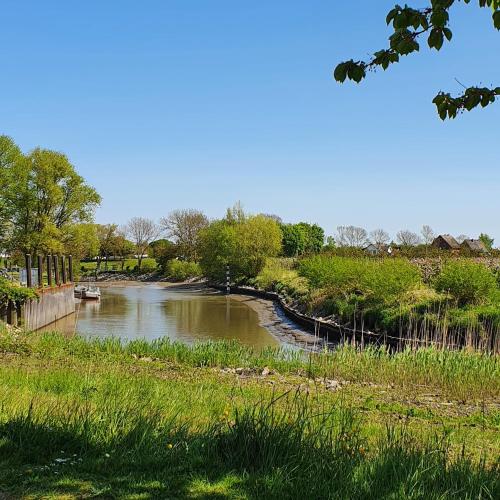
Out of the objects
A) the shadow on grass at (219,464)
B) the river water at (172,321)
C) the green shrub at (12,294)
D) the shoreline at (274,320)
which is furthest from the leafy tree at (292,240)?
the shadow on grass at (219,464)

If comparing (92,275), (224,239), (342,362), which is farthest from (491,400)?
(92,275)

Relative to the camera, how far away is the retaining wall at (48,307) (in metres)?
26.4

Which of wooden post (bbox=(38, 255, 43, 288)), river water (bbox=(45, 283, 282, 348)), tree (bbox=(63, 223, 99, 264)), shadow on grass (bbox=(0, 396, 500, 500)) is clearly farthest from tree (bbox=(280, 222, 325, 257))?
shadow on grass (bbox=(0, 396, 500, 500))

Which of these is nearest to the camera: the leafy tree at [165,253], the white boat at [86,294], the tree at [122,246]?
the white boat at [86,294]

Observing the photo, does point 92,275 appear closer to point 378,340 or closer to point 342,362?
point 378,340

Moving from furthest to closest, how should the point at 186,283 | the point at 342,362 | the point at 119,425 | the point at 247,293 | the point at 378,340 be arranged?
the point at 186,283 → the point at 247,293 → the point at 378,340 → the point at 342,362 → the point at 119,425

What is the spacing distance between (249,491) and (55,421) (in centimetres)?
217

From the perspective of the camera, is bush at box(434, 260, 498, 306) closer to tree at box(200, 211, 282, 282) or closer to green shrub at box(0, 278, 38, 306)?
green shrub at box(0, 278, 38, 306)

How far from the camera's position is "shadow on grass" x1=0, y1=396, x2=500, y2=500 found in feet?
12.7

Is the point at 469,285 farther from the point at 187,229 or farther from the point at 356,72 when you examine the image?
the point at 187,229

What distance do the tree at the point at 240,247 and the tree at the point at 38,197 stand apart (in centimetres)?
2029

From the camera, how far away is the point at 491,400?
32.6 ft

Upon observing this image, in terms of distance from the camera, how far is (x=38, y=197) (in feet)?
150

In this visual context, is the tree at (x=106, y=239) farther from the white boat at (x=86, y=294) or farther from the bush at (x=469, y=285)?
the bush at (x=469, y=285)
